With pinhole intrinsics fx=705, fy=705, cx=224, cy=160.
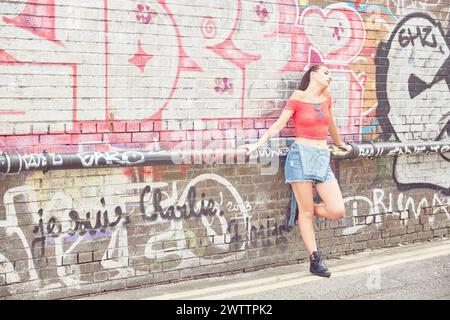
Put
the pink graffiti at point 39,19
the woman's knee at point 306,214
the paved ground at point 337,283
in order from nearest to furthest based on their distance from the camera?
the pink graffiti at point 39,19, the paved ground at point 337,283, the woman's knee at point 306,214

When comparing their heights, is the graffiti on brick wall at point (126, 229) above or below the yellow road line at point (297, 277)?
above

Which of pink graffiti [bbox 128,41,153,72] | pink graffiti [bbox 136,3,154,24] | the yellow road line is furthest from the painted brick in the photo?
the yellow road line

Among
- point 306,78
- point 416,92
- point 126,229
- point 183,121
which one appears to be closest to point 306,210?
point 306,78

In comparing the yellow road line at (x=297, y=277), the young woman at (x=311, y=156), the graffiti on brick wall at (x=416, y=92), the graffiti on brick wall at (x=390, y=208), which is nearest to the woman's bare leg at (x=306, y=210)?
the young woman at (x=311, y=156)

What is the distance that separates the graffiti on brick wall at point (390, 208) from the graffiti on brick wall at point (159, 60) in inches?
33.0

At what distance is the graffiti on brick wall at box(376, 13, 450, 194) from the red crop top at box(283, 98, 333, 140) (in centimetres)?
144

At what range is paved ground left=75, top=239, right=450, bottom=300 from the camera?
579cm

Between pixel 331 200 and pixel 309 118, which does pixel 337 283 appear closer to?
pixel 331 200

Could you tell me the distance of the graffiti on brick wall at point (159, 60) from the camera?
5.41 metres

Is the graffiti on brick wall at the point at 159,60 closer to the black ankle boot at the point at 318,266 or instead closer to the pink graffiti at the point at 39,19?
the pink graffiti at the point at 39,19

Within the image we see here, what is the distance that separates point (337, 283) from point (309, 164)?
1080 mm

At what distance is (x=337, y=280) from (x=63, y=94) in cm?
287

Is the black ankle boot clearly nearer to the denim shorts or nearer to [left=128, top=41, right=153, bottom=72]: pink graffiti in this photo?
the denim shorts

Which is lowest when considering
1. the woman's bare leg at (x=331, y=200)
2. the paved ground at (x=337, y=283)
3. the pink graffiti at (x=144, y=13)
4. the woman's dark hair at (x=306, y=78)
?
the paved ground at (x=337, y=283)
